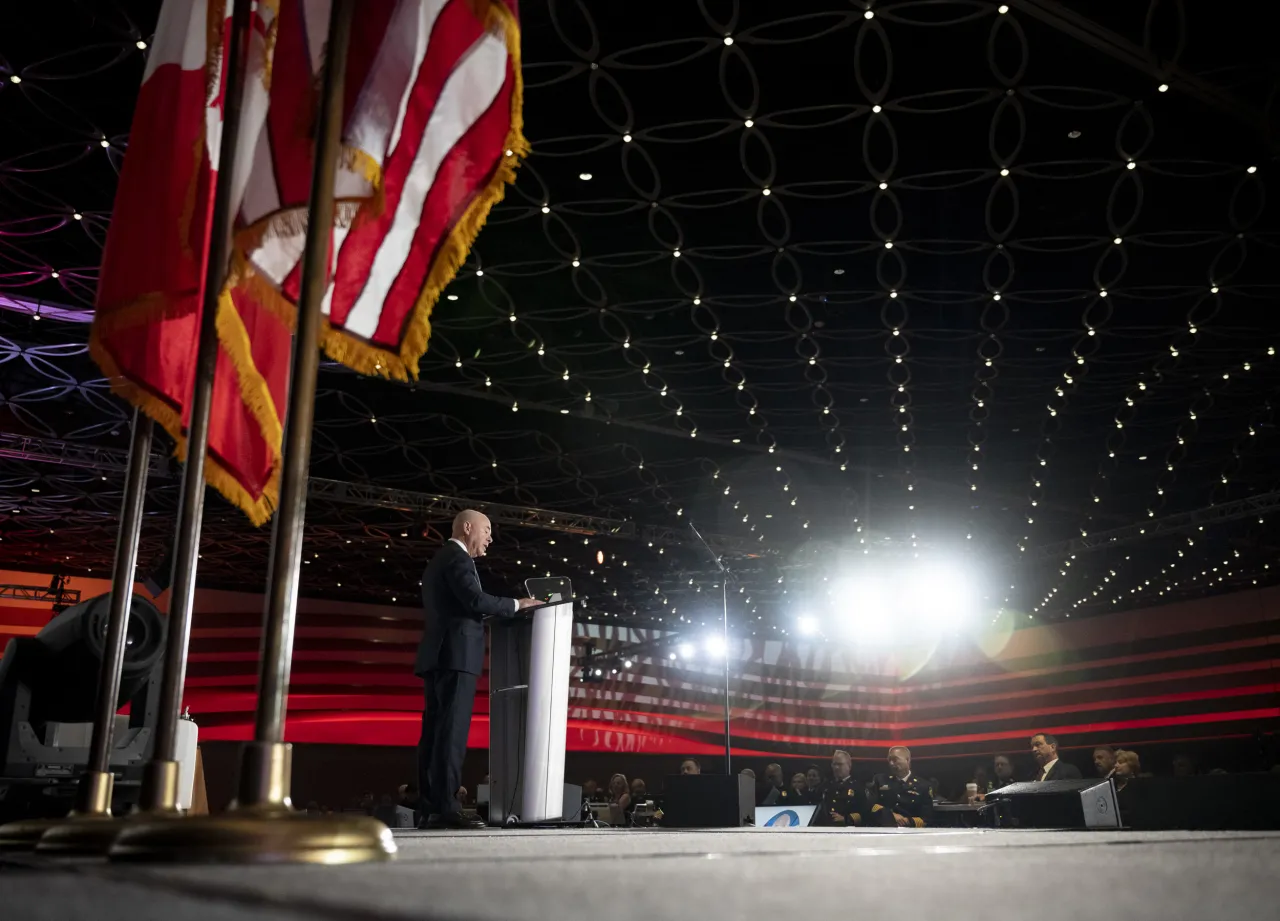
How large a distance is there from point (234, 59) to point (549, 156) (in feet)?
20.5

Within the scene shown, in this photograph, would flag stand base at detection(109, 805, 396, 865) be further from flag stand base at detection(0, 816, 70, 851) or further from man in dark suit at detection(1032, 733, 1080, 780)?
man in dark suit at detection(1032, 733, 1080, 780)

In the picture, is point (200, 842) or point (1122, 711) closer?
point (200, 842)

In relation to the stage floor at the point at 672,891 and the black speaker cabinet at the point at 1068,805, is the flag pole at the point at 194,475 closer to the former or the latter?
the stage floor at the point at 672,891

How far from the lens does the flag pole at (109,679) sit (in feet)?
5.90

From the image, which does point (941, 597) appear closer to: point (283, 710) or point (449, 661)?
point (449, 661)

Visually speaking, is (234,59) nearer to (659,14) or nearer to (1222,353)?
(659,14)

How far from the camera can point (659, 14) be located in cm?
684

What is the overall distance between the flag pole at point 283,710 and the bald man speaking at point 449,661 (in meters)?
2.82

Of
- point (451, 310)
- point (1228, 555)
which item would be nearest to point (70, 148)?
point (451, 310)

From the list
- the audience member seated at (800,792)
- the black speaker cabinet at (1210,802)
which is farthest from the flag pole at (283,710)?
the audience member seated at (800,792)

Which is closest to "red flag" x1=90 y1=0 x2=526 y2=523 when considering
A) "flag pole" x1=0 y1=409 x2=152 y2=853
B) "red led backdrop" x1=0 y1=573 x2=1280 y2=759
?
"flag pole" x1=0 y1=409 x2=152 y2=853

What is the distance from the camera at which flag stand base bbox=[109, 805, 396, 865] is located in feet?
3.70

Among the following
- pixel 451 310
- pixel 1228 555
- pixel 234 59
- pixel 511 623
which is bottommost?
pixel 511 623

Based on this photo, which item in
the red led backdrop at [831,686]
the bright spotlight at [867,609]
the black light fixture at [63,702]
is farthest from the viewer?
the bright spotlight at [867,609]
